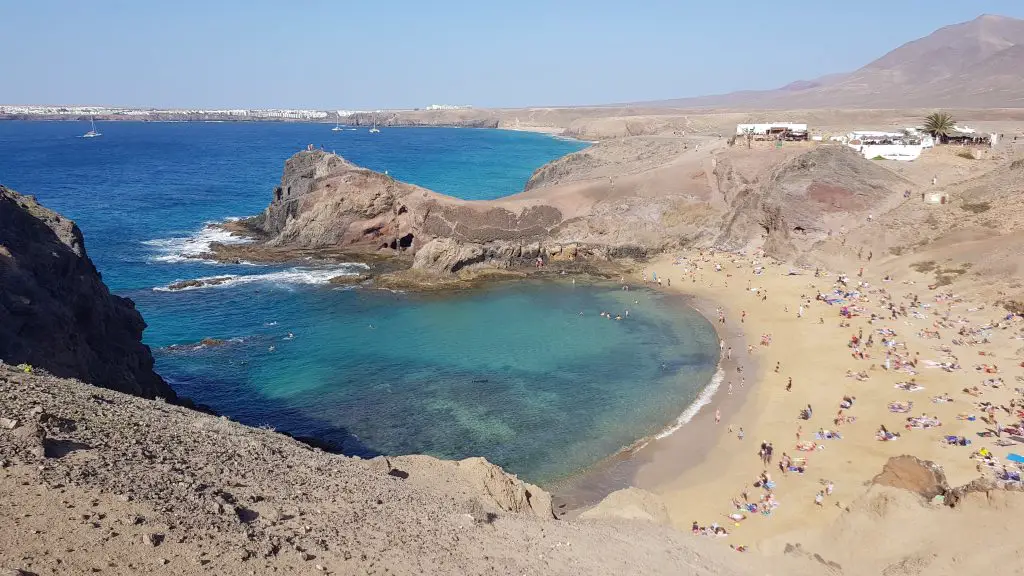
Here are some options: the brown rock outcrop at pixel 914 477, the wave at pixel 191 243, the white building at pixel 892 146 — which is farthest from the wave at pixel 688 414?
the wave at pixel 191 243

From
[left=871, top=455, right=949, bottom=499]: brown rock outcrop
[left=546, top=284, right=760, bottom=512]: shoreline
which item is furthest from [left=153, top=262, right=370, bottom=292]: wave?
[left=871, top=455, right=949, bottom=499]: brown rock outcrop

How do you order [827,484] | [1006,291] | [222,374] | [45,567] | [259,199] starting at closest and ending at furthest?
[45,567] < [827,484] < [222,374] < [1006,291] < [259,199]

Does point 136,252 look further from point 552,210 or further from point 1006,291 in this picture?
point 1006,291

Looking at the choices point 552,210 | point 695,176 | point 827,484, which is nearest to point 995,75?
point 695,176

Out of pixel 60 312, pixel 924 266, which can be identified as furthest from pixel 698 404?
pixel 60 312

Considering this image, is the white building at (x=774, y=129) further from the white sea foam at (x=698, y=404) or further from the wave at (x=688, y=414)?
the white sea foam at (x=698, y=404)

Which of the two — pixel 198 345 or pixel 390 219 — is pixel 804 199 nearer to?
pixel 390 219
